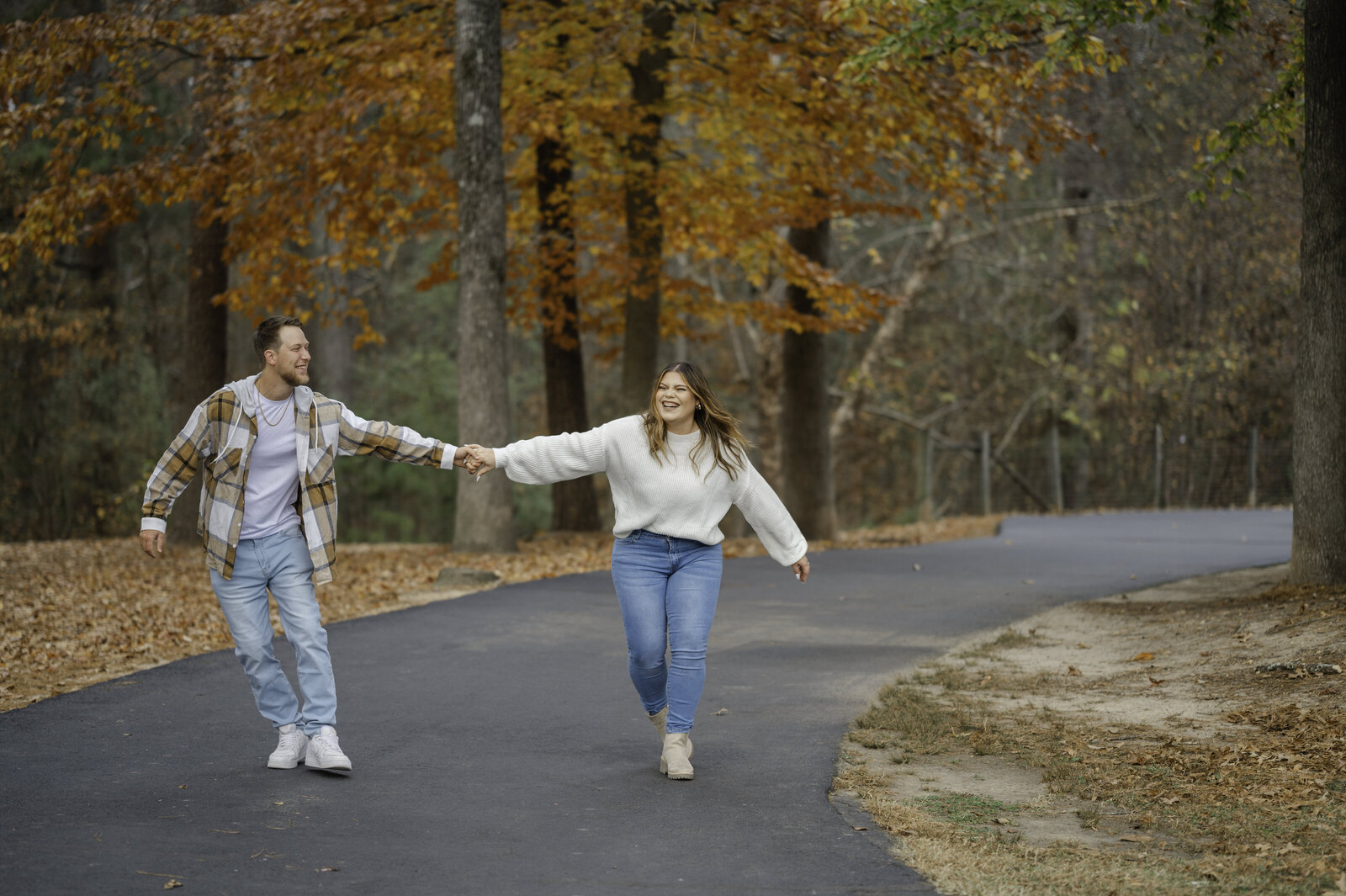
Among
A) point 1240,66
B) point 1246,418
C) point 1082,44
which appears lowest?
point 1246,418

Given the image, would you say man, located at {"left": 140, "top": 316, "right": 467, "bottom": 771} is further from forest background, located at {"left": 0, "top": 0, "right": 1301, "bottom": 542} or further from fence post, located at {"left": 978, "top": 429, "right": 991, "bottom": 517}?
fence post, located at {"left": 978, "top": 429, "right": 991, "bottom": 517}

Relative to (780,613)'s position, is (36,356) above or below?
above

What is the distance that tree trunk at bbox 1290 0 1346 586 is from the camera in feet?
A: 35.4

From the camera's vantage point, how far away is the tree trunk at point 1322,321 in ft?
35.4

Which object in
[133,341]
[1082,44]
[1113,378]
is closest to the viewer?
[1082,44]

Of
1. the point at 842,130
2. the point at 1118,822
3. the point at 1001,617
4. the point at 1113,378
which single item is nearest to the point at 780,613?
the point at 1001,617

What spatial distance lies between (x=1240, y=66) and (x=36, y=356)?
19860mm

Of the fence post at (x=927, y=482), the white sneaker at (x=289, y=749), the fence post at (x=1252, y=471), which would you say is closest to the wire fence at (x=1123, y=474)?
the fence post at (x=1252, y=471)

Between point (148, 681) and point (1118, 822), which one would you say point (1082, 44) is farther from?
point (148, 681)

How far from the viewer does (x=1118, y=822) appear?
5.59m

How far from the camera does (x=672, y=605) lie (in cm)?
632

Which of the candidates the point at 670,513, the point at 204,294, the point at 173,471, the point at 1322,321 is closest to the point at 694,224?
the point at 204,294

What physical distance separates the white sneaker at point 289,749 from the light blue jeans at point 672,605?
161cm

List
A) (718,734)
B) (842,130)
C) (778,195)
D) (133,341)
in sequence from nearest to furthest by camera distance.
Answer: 1. (718,734)
2. (842,130)
3. (778,195)
4. (133,341)
